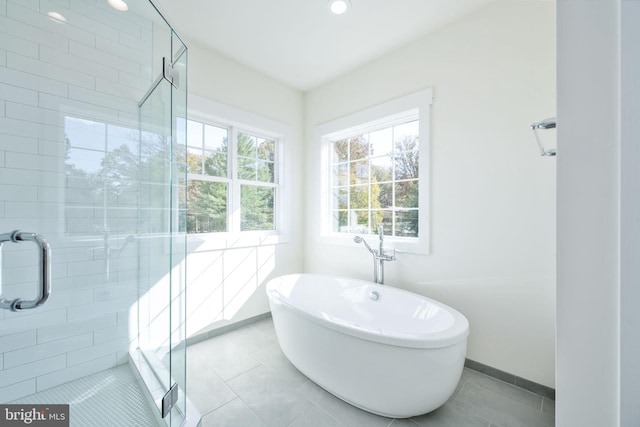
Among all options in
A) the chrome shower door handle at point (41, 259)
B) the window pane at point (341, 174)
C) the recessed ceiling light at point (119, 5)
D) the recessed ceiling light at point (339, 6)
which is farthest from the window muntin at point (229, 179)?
the recessed ceiling light at point (339, 6)

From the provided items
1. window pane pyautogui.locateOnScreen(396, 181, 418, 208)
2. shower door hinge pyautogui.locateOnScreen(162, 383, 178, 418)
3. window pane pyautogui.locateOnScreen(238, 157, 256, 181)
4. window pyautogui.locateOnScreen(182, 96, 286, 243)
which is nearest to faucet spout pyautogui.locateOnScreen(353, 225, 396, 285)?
window pane pyautogui.locateOnScreen(396, 181, 418, 208)

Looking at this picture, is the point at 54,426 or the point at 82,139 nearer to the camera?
the point at 54,426

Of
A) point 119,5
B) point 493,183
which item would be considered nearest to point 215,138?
point 119,5

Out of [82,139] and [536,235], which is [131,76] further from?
[536,235]

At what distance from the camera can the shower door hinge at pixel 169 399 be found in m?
1.33

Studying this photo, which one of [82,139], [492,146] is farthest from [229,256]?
[492,146]

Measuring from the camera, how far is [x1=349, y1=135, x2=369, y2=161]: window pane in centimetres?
288

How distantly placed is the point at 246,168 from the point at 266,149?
372 mm

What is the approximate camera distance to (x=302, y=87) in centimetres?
317

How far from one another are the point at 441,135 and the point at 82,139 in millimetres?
2605

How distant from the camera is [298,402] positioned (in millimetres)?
1626

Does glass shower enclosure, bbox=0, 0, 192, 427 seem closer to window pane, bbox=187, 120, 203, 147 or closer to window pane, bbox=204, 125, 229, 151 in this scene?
window pane, bbox=187, 120, 203, 147

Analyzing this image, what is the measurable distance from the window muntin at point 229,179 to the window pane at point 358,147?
923 mm

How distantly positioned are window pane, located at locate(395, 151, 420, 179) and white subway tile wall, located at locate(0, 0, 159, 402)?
216 centimetres
